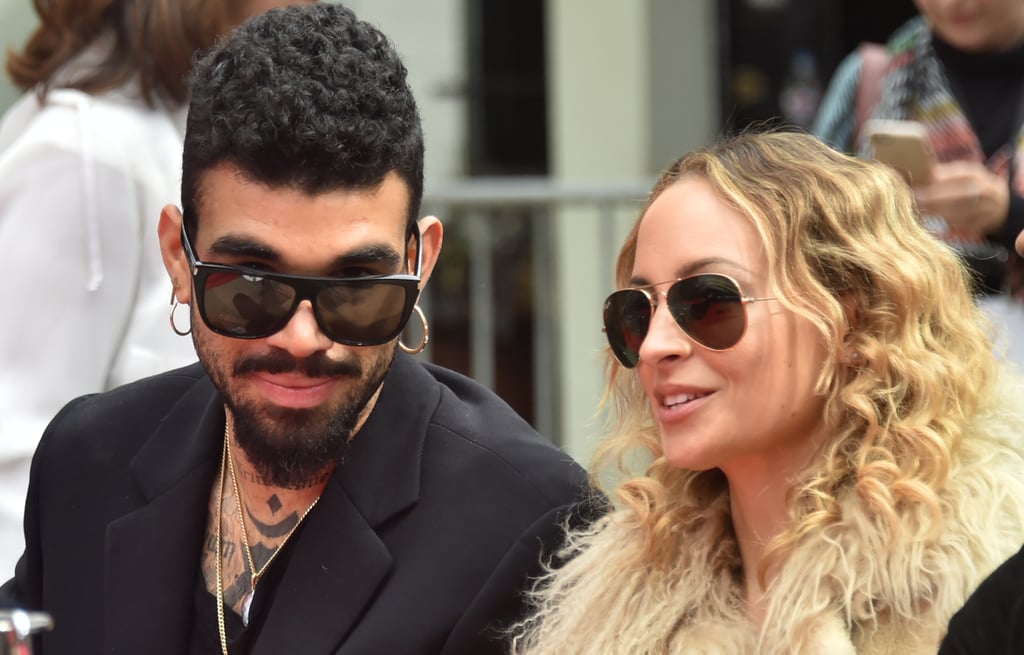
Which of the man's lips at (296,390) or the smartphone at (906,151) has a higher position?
the smartphone at (906,151)

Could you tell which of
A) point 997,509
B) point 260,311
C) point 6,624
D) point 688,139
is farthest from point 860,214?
point 688,139

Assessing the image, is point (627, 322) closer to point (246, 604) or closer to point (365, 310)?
point (365, 310)

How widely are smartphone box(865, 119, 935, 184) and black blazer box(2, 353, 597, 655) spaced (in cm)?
127

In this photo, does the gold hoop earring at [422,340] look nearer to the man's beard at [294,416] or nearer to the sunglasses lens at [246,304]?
the man's beard at [294,416]

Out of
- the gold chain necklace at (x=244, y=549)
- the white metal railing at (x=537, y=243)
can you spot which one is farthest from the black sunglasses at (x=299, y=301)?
the white metal railing at (x=537, y=243)

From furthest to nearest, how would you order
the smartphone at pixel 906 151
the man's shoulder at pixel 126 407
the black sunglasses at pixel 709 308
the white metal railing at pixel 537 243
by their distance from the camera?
the white metal railing at pixel 537 243 < the smartphone at pixel 906 151 < the man's shoulder at pixel 126 407 < the black sunglasses at pixel 709 308

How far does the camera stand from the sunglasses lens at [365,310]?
9.24 feet

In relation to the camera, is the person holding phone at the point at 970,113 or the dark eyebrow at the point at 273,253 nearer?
the dark eyebrow at the point at 273,253

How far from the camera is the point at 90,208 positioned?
3.59 meters

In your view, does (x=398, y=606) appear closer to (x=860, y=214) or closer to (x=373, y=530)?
(x=373, y=530)

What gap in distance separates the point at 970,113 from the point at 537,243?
2.17m

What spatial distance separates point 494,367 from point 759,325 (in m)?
3.96

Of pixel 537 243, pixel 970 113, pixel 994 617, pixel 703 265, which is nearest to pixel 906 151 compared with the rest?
pixel 970 113

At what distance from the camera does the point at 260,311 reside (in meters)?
2.82
